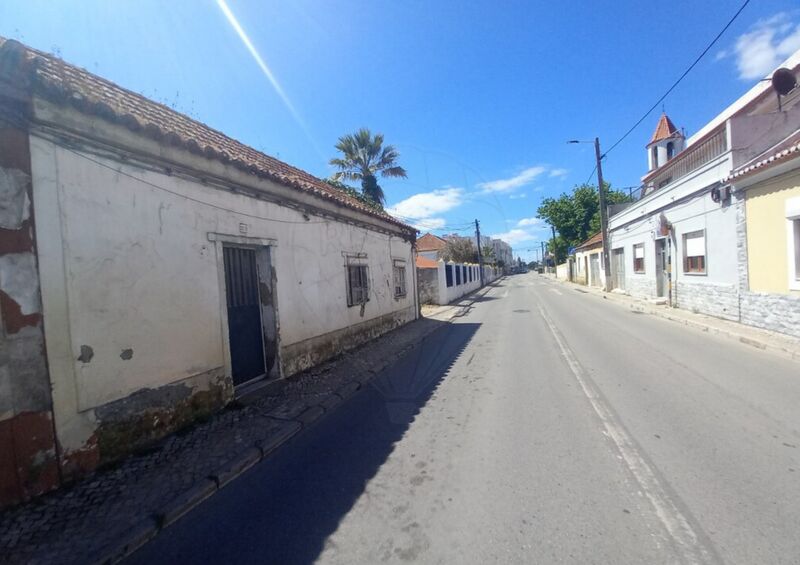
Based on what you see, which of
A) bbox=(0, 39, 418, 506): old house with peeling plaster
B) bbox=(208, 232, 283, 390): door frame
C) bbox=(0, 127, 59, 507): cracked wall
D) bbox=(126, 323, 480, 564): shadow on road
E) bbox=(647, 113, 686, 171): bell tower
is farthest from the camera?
bbox=(647, 113, 686, 171): bell tower

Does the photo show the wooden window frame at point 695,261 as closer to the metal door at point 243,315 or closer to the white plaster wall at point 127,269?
the white plaster wall at point 127,269

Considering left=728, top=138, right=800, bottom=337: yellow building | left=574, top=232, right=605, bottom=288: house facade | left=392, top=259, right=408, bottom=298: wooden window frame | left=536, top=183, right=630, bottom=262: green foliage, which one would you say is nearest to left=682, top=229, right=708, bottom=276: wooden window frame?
left=728, top=138, right=800, bottom=337: yellow building

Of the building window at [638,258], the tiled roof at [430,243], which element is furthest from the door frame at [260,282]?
the tiled roof at [430,243]

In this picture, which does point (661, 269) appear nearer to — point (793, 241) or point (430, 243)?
point (793, 241)

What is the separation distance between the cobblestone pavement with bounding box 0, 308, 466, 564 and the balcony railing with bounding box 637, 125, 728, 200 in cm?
1364

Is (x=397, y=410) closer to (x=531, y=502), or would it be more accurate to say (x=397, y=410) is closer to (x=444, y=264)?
(x=531, y=502)

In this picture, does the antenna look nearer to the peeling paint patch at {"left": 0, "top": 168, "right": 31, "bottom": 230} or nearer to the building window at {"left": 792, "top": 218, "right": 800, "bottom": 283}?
the building window at {"left": 792, "top": 218, "right": 800, "bottom": 283}

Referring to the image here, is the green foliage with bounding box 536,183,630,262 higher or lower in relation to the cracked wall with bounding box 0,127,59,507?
higher

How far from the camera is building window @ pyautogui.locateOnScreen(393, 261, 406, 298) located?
13.1 meters

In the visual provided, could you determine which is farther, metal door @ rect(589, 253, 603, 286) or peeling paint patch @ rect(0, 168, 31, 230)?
metal door @ rect(589, 253, 603, 286)

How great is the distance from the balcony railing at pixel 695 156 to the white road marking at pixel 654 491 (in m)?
10.8

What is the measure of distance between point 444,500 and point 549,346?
654 centimetres

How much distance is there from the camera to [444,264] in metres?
21.7

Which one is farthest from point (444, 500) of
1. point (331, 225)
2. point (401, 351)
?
point (331, 225)
